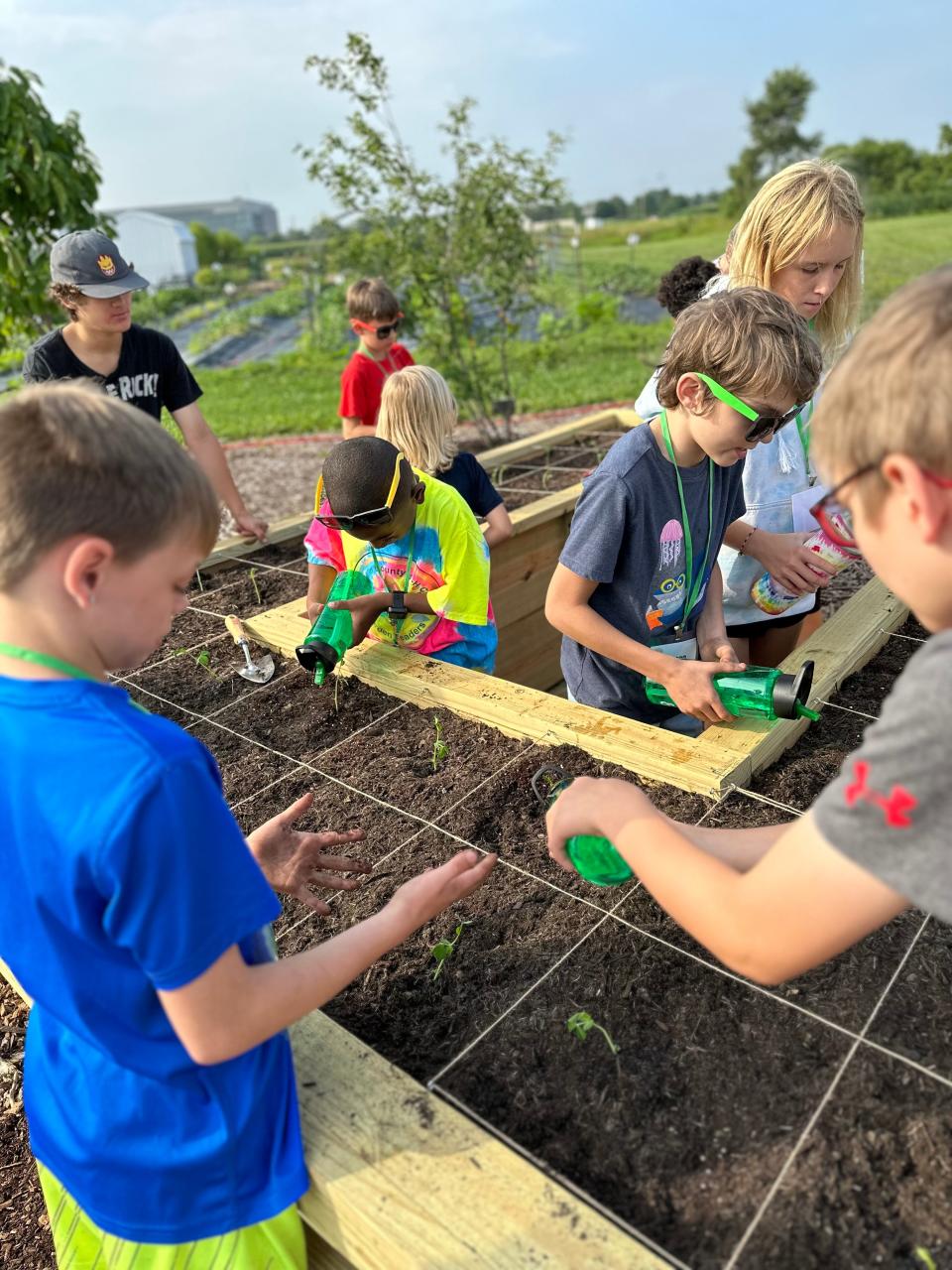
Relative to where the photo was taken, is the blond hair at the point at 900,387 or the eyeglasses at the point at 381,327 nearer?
the blond hair at the point at 900,387

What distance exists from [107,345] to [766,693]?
9.75 ft

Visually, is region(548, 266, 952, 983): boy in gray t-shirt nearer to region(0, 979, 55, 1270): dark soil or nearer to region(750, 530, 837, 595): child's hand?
region(750, 530, 837, 595): child's hand

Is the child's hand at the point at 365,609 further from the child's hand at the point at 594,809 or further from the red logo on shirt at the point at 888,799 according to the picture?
the red logo on shirt at the point at 888,799

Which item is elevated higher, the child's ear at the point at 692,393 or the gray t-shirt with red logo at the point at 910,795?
the child's ear at the point at 692,393

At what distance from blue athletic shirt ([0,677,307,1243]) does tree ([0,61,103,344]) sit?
571 centimetres

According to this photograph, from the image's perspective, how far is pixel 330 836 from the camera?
1.60m

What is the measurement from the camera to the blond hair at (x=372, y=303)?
4.73 meters

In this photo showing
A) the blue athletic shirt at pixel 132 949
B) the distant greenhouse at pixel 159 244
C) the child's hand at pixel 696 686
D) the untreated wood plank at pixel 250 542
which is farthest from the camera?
the distant greenhouse at pixel 159 244

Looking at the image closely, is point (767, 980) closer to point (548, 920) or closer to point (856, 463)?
point (856, 463)

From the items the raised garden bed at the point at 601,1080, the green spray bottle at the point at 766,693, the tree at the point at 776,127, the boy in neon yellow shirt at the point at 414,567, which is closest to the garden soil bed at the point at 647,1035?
the raised garden bed at the point at 601,1080

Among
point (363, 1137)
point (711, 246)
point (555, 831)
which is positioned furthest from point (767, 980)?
point (711, 246)

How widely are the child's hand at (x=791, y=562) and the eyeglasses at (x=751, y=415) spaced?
0.59m

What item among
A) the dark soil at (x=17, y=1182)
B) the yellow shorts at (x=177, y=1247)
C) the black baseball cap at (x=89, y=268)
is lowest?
the dark soil at (x=17, y=1182)

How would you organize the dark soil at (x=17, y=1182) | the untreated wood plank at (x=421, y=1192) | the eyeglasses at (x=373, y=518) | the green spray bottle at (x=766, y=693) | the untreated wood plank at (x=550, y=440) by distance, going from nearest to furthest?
the untreated wood plank at (x=421, y=1192), the dark soil at (x=17, y=1182), the green spray bottle at (x=766, y=693), the eyeglasses at (x=373, y=518), the untreated wood plank at (x=550, y=440)
